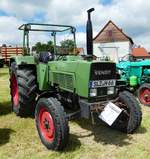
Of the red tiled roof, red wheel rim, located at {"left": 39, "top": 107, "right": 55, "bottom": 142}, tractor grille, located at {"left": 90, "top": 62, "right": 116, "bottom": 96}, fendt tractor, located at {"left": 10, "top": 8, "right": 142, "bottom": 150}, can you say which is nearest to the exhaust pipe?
fendt tractor, located at {"left": 10, "top": 8, "right": 142, "bottom": 150}

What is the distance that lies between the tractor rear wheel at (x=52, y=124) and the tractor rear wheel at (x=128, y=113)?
122cm

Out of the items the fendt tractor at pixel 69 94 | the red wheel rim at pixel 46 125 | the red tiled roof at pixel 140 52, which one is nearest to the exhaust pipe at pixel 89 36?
the fendt tractor at pixel 69 94

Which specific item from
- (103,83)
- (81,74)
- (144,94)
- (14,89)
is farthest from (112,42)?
(81,74)

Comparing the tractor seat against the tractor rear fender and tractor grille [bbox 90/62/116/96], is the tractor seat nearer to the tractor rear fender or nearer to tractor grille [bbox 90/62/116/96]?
the tractor rear fender

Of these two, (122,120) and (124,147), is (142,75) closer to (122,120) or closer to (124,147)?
(122,120)

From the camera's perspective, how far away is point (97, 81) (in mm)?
5004

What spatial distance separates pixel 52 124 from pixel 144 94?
4608mm

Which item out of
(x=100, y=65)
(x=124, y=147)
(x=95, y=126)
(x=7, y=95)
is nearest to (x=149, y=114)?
(x=95, y=126)

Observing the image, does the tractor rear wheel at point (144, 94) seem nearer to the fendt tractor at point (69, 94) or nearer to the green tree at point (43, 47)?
the fendt tractor at point (69, 94)

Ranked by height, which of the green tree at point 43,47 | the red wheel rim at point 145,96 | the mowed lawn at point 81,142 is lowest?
the mowed lawn at point 81,142

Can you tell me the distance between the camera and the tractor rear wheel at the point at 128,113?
5.56m

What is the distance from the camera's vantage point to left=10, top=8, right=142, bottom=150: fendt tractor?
4.90m

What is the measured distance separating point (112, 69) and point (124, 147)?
132 cm

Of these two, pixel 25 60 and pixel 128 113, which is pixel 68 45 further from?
pixel 128 113
